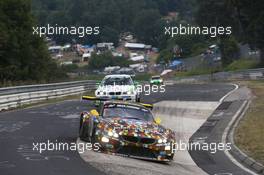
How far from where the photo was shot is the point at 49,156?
512 inches

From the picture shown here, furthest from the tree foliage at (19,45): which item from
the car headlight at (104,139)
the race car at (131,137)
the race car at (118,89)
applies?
the car headlight at (104,139)

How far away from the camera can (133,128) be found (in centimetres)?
1392

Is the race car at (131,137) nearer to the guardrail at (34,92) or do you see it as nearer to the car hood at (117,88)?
the car hood at (117,88)

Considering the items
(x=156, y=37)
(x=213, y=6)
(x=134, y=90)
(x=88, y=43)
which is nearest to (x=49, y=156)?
→ (x=134, y=90)

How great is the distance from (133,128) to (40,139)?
9.95 feet

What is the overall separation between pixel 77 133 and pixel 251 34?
56.5m

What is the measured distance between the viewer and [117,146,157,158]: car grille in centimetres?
1363

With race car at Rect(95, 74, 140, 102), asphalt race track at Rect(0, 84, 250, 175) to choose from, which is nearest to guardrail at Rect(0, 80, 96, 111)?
asphalt race track at Rect(0, 84, 250, 175)

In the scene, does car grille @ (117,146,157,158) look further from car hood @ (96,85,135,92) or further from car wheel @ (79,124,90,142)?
car hood @ (96,85,135,92)

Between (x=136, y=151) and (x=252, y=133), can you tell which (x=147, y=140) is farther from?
(x=252, y=133)

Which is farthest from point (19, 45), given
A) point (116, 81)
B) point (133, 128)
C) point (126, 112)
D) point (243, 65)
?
point (133, 128)

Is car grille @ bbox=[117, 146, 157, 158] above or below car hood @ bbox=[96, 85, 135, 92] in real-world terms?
below

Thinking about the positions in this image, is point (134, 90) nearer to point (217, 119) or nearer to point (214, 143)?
point (217, 119)

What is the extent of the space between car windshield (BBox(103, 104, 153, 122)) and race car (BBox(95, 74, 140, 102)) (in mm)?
10421
